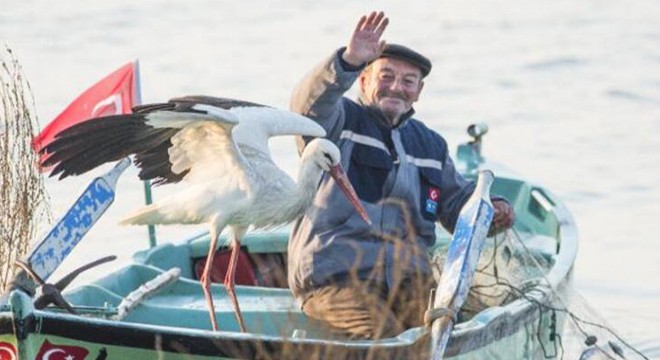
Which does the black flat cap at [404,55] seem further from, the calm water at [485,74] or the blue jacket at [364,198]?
the calm water at [485,74]

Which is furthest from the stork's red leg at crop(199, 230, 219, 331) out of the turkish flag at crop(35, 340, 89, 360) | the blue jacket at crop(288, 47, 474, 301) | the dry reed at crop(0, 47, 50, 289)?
the dry reed at crop(0, 47, 50, 289)

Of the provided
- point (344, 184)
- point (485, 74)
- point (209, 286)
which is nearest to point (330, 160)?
point (344, 184)

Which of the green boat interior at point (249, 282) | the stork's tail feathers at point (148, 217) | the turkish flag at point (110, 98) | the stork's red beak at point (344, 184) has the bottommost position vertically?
the green boat interior at point (249, 282)

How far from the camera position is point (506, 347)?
10.4 metres

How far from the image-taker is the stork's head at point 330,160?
9.90m

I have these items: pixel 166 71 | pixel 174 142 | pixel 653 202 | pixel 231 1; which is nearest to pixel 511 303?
pixel 174 142

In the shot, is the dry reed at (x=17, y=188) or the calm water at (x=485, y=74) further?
the calm water at (x=485, y=74)

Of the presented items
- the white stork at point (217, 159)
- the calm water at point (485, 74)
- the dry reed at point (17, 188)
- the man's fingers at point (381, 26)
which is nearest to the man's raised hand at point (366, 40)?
the man's fingers at point (381, 26)

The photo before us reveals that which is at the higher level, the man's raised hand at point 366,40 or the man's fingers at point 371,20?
the man's fingers at point 371,20

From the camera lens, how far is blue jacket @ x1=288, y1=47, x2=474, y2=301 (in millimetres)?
10305

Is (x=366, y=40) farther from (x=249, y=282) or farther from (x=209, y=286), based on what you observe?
(x=249, y=282)

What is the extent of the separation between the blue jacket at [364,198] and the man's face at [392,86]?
2.4 inches

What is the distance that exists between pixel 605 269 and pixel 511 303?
470 cm

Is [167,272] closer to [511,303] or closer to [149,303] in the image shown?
[149,303]
